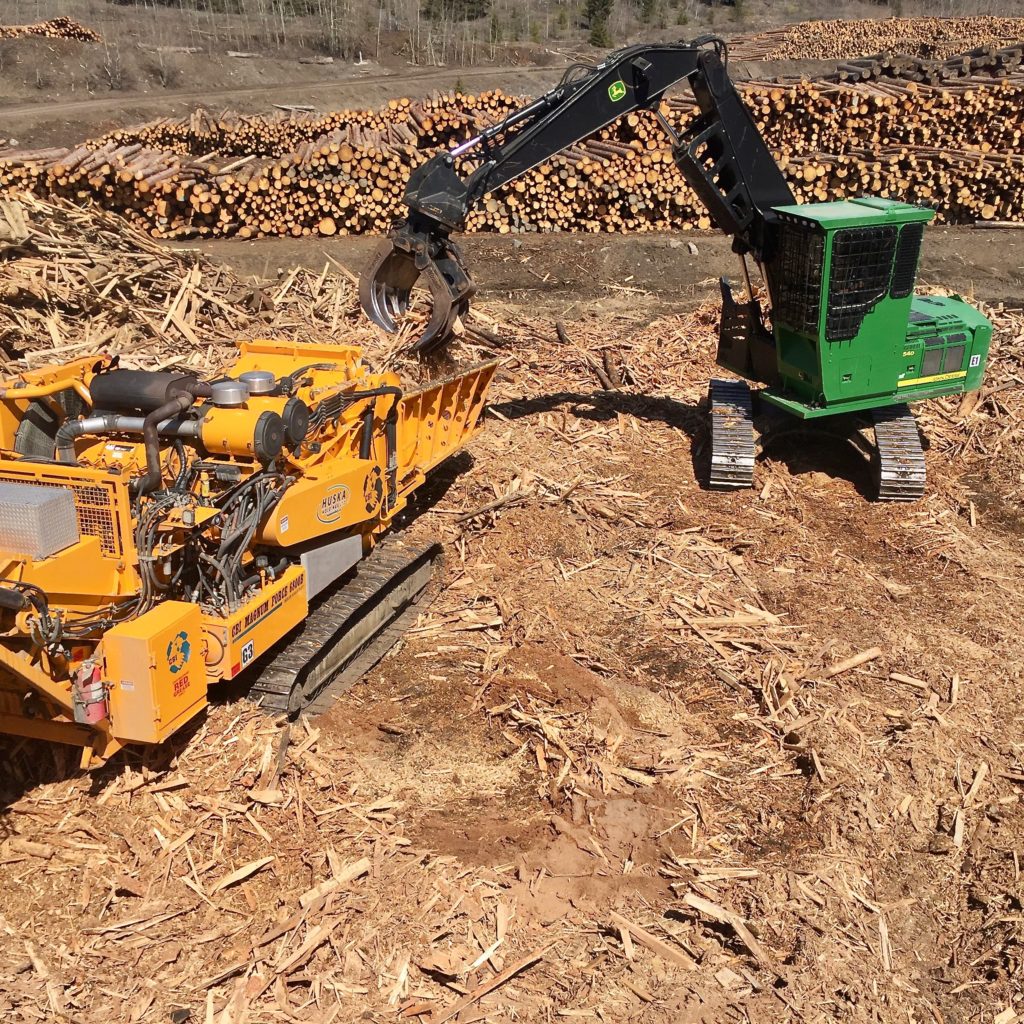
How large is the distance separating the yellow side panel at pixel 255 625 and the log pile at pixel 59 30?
32322 millimetres

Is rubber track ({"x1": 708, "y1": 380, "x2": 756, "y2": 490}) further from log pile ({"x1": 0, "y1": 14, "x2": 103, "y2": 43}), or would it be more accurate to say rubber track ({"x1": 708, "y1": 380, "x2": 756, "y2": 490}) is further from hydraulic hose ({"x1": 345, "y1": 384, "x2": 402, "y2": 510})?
log pile ({"x1": 0, "y1": 14, "x2": 103, "y2": 43})

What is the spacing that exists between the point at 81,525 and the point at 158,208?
40.6 ft

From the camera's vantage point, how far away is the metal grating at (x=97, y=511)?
17.4 feet

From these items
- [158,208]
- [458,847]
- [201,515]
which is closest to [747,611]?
[458,847]

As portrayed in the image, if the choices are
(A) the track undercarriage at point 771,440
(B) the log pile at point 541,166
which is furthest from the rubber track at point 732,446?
(B) the log pile at point 541,166

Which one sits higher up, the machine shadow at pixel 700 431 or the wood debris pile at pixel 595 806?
the machine shadow at pixel 700 431

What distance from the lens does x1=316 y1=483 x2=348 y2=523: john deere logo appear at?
662 cm

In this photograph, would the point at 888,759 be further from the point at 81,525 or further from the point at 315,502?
the point at 81,525

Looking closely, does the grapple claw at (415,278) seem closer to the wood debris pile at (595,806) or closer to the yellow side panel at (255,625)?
the wood debris pile at (595,806)

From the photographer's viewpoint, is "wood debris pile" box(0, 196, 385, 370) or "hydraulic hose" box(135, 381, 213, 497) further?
"wood debris pile" box(0, 196, 385, 370)

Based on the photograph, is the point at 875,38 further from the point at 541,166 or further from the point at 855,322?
the point at 855,322

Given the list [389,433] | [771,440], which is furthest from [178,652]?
[771,440]

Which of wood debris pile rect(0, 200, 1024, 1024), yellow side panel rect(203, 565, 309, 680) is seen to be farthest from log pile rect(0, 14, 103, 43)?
yellow side panel rect(203, 565, 309, 680)

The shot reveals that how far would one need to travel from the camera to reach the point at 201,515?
18.5 ft
